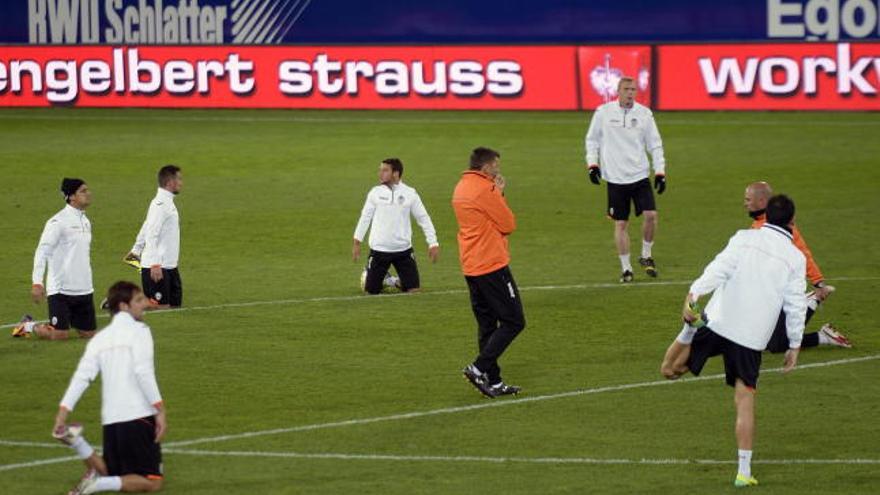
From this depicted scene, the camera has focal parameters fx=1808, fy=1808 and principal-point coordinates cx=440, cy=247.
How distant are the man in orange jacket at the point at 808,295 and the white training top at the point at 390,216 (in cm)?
538

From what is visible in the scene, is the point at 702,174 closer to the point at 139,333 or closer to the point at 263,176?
the point at 263,176

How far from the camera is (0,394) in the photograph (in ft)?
51.6

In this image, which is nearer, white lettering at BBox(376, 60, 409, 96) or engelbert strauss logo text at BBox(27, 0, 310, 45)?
white lettering at BBox(376, 60, 409, 96)

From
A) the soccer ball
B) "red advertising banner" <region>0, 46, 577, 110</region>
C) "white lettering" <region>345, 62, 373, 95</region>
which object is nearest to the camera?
the soccer ball

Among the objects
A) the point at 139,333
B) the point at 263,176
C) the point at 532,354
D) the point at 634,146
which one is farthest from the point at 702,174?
the point at 139,333

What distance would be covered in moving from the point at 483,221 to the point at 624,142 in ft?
23.4

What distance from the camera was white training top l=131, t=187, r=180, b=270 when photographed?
19.8 m

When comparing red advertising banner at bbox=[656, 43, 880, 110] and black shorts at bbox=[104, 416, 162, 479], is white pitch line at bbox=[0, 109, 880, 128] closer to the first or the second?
red advertising banner at bbox=[656, 43, 880, 110]

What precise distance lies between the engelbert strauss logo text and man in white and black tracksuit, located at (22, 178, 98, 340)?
32.1 metres

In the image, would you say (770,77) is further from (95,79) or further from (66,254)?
(66,254)

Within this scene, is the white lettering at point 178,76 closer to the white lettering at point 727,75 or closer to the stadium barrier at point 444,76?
the stadium barrier at point 444,76

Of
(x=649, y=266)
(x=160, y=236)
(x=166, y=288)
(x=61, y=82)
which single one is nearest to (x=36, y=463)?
(x=160, y=236)

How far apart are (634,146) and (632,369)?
604 centimetres

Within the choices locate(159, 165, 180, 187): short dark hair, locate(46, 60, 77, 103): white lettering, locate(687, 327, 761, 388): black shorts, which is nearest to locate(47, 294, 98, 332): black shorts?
locate(159, 165, 180, 187): short dark hair
